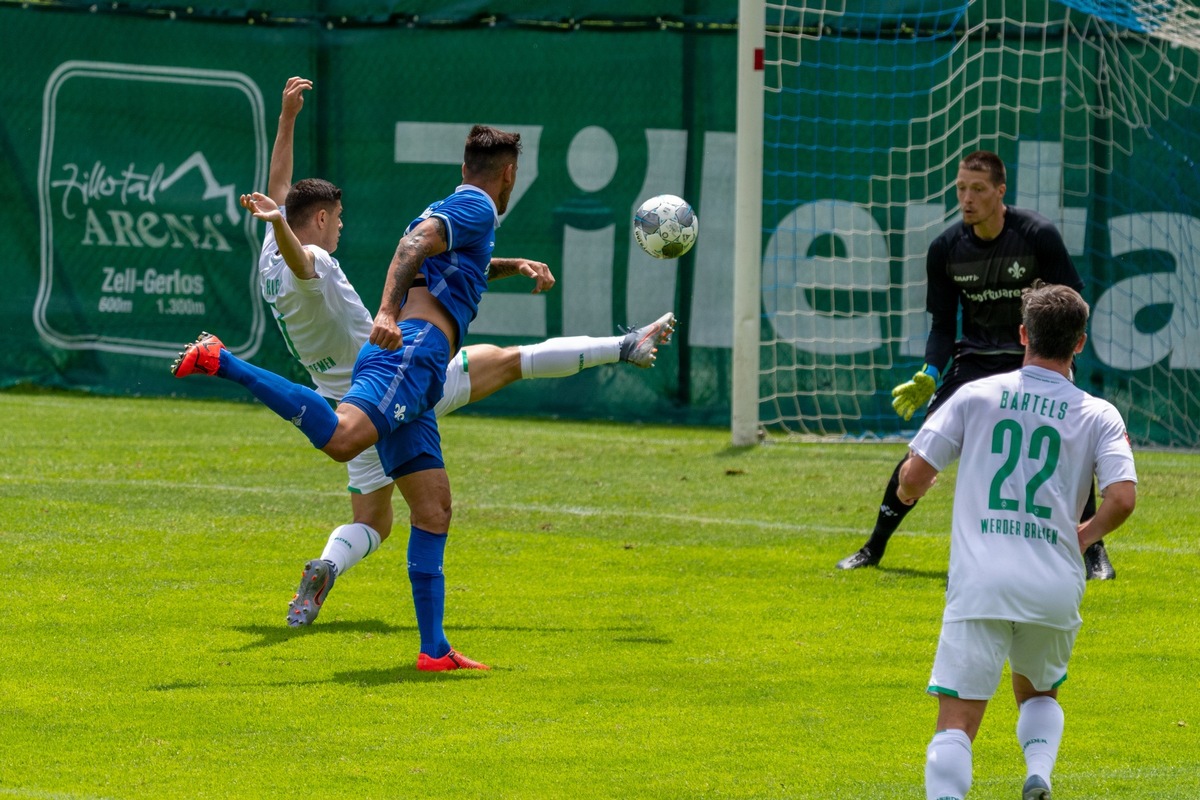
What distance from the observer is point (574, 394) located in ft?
46.5

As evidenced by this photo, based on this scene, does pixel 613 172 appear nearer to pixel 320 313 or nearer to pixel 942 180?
pixel 942 180

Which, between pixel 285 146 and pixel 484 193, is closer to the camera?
pixel 484 193

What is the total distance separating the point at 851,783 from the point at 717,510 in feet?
16.6

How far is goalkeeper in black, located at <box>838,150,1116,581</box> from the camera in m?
7.90

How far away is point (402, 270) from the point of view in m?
6.08

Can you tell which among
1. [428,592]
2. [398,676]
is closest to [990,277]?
[428,592]

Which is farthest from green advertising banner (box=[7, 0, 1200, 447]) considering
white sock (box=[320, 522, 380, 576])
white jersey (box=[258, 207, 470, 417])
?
white sock (box=[320, 522, 380, 576])

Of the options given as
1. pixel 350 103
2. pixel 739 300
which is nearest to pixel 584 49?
pixel 350 103

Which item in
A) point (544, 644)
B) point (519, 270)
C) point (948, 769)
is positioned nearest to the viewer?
point (948, 769)

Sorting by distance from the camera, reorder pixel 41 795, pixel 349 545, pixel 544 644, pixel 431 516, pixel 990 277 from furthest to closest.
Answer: pixel 990 277, pixel 349 545, pixel 544 644, pixel 431 516, pixel 41 795

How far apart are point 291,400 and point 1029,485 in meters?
2.99

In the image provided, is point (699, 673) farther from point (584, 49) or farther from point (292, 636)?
point (584, 49)

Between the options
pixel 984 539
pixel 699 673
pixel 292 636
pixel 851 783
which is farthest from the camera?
pixel 292 636

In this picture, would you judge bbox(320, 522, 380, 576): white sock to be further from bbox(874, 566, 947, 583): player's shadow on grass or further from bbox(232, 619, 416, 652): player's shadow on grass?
bbox(874, 566, 947, 583): player's shadow on grass
